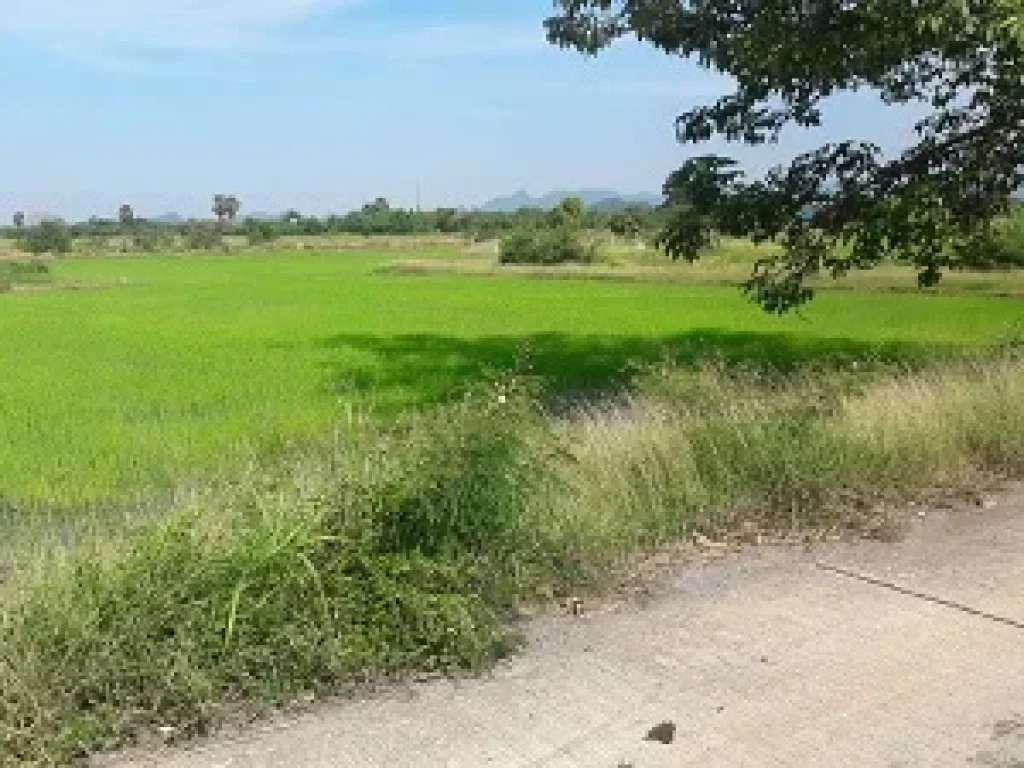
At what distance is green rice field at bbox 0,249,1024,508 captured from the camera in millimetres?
10641

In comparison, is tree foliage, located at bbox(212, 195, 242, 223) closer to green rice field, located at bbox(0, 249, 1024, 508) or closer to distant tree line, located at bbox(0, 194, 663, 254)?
distant tree line, located at bbox(0, 194, 663, 254)

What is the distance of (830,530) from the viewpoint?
18.3 ft

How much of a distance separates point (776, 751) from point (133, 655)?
2062 millimetres

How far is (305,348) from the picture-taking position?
67.1 ft

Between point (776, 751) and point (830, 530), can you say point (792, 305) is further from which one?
point (776, 751)

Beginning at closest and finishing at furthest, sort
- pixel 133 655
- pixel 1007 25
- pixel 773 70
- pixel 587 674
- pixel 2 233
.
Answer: pixel 133 655
pixel 587 674
pixel 1007 25
pixel 773 70
pixel 2 233

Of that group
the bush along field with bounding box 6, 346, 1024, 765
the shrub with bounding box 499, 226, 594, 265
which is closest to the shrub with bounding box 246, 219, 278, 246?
the shrub with bounding box 499, 226, 594, 265

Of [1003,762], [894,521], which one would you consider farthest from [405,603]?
[894,521]

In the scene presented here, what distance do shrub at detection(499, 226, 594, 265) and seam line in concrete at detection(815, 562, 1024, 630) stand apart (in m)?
49.1

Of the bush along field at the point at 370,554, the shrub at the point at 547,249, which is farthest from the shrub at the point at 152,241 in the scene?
the bush along field at the point at 370,554

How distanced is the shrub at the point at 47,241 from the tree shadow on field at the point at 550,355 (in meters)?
62.1

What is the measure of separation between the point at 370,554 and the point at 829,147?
7.58 metres

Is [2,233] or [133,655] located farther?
[2,233]

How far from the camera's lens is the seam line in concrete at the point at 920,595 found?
4.41m
